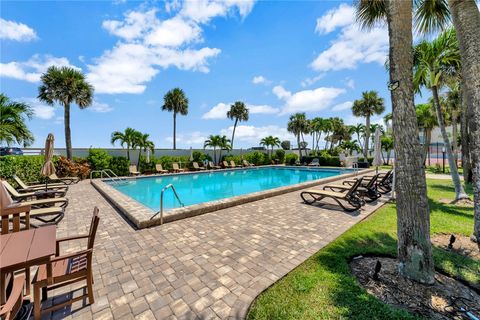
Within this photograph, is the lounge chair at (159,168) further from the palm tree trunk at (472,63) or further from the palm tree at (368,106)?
the palm tree at (368,106)

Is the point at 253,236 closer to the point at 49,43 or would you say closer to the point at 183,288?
the point at 183,288

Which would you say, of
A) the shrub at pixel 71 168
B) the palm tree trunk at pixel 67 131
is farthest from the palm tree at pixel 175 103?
the shrub at pixel 71 168

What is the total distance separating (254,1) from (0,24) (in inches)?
350

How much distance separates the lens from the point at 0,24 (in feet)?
22.3

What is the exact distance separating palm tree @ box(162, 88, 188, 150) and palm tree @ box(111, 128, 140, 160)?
31.1ft

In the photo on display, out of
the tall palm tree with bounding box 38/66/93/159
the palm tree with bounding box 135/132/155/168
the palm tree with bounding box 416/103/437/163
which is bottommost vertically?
the palm tree with bounding box 135/132/155/168

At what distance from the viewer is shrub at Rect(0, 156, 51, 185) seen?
9.94m

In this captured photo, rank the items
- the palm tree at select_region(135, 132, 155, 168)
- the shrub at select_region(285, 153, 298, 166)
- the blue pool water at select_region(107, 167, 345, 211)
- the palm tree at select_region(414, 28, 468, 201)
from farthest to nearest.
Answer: the shrub at select_region(285, 153, 298, 166) → the palm tree at select_region(135, 132, 155, 168) → the blue pool water at select_region(107, 167, 345, 211) → the palm tree at select_region(414, 28, 468, 201)

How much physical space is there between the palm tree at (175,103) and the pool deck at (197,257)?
22946 millimetres

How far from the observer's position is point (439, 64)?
314 inches

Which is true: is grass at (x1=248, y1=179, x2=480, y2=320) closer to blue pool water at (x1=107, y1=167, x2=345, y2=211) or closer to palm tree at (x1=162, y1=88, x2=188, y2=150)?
blue pool water at (x1=107, y1=167, x2=345, y2=211)

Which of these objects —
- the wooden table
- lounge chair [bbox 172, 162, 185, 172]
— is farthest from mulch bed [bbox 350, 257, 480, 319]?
lounge chair [bbox 172, 162, 185, 172]

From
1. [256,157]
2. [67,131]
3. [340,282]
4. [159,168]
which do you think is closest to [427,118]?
[256,157]

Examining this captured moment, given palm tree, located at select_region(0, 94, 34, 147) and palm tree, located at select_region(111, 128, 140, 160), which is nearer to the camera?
palm tree, located at select_region(0, 94, 34, 147)
